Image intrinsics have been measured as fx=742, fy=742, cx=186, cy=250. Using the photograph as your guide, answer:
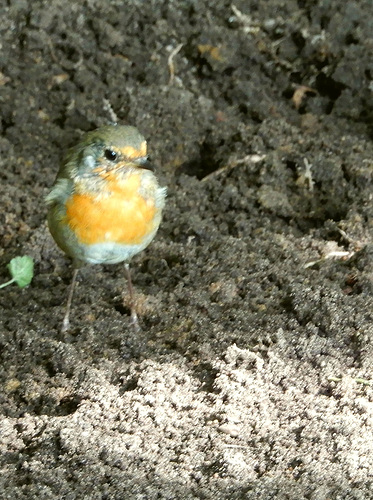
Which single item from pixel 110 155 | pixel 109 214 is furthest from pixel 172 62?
pixel 109 214

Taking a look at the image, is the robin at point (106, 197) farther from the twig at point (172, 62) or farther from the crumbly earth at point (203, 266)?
the twig at point (172, 62)

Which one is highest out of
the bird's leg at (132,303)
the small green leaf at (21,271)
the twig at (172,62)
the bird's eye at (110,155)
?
the bird's eye at (110,155)

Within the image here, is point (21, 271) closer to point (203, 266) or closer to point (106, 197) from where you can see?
point (106, 197)

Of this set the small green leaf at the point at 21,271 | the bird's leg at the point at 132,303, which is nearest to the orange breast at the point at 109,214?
the bird's leg at the point at 132,303

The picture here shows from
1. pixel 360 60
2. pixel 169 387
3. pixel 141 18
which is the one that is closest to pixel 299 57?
pixel 360 60

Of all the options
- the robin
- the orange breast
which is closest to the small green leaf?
the robin

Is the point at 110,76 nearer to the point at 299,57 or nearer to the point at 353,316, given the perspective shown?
the point at 299,57
